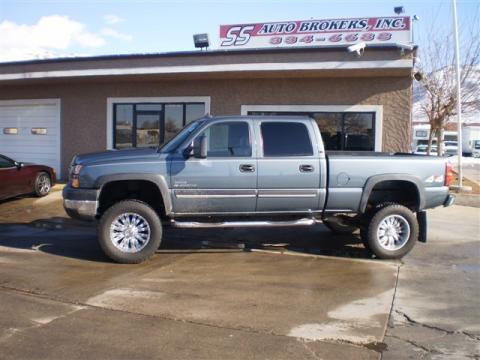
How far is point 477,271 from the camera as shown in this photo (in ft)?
23.2

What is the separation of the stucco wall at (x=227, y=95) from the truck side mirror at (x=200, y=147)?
7.72 metres

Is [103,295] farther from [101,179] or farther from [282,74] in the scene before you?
[282,74]

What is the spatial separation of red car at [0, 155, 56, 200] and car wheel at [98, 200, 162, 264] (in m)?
5.67

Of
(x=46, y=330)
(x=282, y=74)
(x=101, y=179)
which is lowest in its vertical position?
(x=46, y=330)

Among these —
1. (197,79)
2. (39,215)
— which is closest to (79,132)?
(197,79)

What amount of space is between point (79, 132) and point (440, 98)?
14418 mm

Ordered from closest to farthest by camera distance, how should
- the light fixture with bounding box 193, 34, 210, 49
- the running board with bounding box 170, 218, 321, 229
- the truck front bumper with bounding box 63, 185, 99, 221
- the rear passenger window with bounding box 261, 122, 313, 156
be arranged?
1. the truck front bumper with bounding box 63, 185, 99, 221
2. the running board with bounding box 170, 218, 321, 229
3. the rear passenger window with bounding box 261, 122, 313, 156
4. the light fixture with bounding box 193, 34, 210, 49

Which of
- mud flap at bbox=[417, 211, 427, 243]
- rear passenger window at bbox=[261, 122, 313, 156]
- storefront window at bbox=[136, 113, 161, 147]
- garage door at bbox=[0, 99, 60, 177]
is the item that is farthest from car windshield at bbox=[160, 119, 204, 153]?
garage door at bbox=[0, 99, 60, 177]

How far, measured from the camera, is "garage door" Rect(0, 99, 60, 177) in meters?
17.0

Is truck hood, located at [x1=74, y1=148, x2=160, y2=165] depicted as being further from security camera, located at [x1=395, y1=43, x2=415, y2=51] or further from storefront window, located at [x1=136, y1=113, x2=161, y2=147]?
storefront window, located at [x1=136, y1=113, x2=161, y2=147]

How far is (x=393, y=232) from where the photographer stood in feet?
24.9

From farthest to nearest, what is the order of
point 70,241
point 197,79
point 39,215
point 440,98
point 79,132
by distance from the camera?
point 440,98 → point 79,132 → point 197,79 → point 39,215 → point 70,241

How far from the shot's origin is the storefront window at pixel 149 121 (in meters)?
15.3

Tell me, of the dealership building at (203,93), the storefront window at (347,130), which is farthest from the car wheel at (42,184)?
the storefront window at (347,130)
